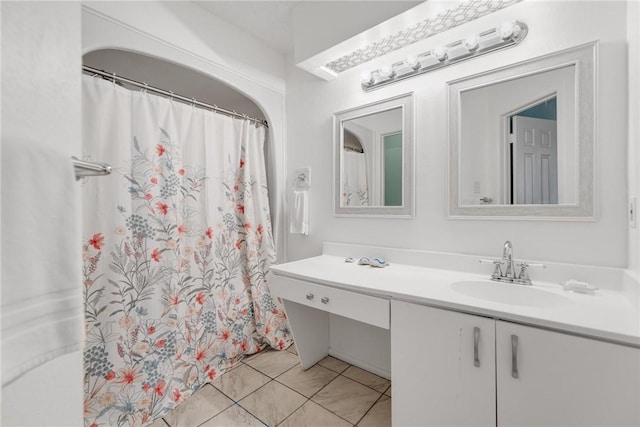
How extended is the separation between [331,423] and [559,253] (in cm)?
145

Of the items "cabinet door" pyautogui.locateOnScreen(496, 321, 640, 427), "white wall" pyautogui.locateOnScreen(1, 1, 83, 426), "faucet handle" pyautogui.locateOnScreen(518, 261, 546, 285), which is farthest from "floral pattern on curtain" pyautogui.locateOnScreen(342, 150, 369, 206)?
"white wall" pyautogui.locateOnScreen(1, 1, 83, 426)

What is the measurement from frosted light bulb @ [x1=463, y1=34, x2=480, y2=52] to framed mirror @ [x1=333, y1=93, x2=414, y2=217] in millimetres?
364

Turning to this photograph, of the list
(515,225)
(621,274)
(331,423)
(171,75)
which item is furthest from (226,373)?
(171,75)

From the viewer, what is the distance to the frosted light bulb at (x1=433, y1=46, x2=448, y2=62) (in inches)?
60.7

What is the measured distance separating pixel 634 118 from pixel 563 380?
3.39 ft

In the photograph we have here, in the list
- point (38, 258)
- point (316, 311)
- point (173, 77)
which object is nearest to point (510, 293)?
point (316, 311)

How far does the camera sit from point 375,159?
→ 1.90 metres

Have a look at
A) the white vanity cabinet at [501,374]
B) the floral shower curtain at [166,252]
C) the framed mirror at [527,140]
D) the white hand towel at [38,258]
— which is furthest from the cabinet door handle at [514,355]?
the floral shower curtain at [166,252]

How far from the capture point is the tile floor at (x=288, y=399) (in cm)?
149

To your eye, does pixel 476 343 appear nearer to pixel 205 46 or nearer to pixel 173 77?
pixel 205 46

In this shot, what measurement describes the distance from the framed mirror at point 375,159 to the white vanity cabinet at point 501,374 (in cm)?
80

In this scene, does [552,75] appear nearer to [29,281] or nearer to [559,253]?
[559,253]

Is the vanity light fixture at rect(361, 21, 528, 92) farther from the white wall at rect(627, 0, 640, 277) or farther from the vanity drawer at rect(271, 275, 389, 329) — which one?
the vanity drawer at rect(271, 275, 389, 329)

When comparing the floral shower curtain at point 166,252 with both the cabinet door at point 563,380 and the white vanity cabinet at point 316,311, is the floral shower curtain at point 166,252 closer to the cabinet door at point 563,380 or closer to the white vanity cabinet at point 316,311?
the white vanity cabinet at point 316,311
